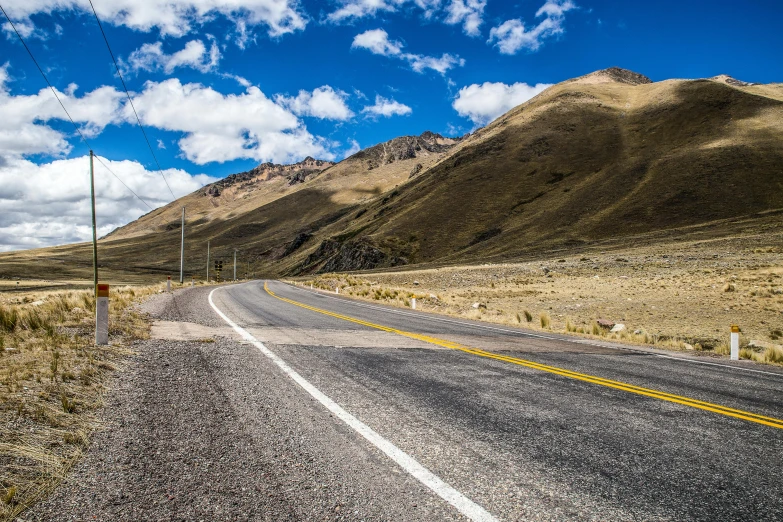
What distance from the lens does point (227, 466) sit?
3412mm

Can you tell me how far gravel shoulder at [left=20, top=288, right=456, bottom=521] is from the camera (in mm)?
2789

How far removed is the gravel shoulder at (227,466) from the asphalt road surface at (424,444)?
16mm

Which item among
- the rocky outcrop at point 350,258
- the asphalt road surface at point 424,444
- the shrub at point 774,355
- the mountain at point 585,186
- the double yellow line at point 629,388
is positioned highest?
the mountain at point 585,186

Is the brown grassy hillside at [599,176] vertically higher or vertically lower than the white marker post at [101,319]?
higher

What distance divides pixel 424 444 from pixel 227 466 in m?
1.63

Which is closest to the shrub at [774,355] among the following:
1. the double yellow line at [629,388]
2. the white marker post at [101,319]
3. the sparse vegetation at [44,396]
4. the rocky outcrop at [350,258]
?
the double yellow line at [629,388]

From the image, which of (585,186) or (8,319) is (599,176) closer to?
(585,186)

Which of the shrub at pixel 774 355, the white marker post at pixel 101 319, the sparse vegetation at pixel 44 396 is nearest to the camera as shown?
the sparse vegetation at pixel 44 396

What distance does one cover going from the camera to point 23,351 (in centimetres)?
696

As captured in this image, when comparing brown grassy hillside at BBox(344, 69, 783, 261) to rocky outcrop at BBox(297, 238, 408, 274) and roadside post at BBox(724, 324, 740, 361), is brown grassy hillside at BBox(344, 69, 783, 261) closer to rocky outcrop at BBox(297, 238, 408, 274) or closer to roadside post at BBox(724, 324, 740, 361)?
rocky outcrop at BBox(297, 238, 408, 274)

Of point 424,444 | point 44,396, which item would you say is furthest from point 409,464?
point 44,396

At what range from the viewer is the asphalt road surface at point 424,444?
2.89 meters

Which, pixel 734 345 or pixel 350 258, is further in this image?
pixel 350 258

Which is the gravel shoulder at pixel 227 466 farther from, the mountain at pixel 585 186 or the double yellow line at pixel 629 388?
the mountain at pixel 585 186
